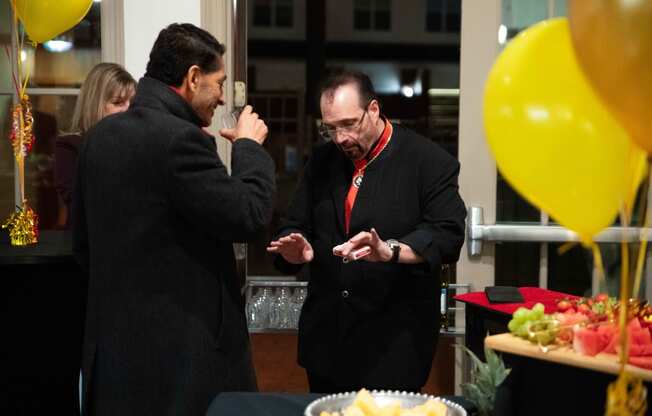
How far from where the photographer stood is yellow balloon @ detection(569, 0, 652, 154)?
897 millimetres

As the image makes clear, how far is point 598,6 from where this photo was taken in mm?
919

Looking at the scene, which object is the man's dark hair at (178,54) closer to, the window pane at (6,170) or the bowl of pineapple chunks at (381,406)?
the bowl of pineapple chunks at (381,406)

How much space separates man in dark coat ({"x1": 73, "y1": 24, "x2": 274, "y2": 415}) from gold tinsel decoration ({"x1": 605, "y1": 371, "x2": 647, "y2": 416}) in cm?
86

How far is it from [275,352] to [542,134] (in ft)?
12.9

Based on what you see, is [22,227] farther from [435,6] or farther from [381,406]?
[435,6]

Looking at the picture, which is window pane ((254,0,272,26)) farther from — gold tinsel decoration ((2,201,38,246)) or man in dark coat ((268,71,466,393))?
man in dark coat ((268,71,466,393))

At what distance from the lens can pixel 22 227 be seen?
2641 millimetres

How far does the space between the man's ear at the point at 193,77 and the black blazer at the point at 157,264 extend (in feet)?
0.14

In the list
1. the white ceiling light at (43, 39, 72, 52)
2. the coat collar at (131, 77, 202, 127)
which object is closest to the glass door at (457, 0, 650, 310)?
the coat collar at (131, 77, 202, 127)

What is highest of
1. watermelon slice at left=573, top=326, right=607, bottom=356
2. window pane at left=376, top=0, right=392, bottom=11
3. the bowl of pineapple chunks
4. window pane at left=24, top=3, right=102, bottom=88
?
window pane at left=376, top=0, right=392, bottom=11

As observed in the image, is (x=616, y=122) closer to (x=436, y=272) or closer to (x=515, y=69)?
(x=515, y=69)

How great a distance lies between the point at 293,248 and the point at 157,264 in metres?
0.41

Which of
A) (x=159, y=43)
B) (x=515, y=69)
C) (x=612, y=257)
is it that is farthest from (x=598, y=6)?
(x=612, y=257)

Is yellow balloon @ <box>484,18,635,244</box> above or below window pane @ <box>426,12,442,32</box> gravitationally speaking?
below
